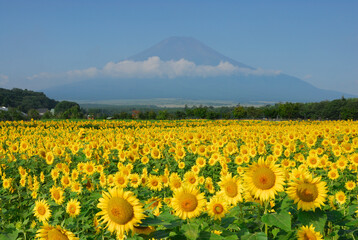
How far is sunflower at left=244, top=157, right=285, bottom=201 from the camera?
225 cm

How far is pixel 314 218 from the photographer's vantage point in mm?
Answer: 2201

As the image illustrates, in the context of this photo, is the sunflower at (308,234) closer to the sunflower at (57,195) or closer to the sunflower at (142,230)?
the sunflower at (142,230)

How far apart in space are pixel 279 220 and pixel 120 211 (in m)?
1.06

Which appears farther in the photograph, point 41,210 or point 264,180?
point 41,210

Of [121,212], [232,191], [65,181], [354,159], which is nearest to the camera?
[121,212]

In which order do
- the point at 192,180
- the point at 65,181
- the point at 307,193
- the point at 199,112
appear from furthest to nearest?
the point at 199,112 → the point at 65,181 → the point at 192,180 → the point at 307,193

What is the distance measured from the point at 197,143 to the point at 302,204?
26.9 feet

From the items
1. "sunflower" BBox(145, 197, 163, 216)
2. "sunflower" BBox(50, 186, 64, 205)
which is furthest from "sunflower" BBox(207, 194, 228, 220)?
"sunflower" BBox(50, 186, 64, 205)

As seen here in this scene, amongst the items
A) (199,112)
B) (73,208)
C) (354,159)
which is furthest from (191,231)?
(199,112)

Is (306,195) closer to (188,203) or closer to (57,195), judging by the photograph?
(188,203)

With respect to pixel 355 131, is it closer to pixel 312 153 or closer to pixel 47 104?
pixel 312 153

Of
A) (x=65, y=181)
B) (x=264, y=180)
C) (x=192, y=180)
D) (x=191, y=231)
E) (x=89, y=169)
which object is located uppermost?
(x=264, y=180)

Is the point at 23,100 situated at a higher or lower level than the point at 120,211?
lower

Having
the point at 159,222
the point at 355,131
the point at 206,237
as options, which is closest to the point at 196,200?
the point at 206,237
